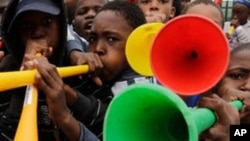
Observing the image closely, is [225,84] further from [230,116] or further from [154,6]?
[154,6]

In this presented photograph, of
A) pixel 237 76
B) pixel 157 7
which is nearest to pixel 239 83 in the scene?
pixel 237 76

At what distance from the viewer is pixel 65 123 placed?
1394mm

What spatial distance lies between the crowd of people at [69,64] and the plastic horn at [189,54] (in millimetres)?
84

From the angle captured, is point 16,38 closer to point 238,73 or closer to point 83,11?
point 238,73

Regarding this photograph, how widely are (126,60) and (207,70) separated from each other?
1.41 feet

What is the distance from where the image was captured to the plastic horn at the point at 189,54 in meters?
1.38

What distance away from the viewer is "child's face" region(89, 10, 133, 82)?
5.67ft

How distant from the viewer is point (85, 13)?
9.86 feet

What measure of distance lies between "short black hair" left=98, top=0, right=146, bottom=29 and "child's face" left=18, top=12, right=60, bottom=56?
1.08 feet

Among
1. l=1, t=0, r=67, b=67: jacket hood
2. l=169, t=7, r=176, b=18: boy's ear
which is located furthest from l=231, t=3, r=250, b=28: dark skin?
l=1, t=0, r=67, b=67: jacket hood

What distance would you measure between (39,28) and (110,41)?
0.95ft

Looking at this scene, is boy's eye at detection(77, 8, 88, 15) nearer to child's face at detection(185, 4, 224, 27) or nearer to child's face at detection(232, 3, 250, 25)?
child's face at detection(185, 4, 224, 27)

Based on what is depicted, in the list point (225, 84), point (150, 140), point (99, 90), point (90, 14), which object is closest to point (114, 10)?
point (99, 90)

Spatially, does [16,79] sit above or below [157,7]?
above
